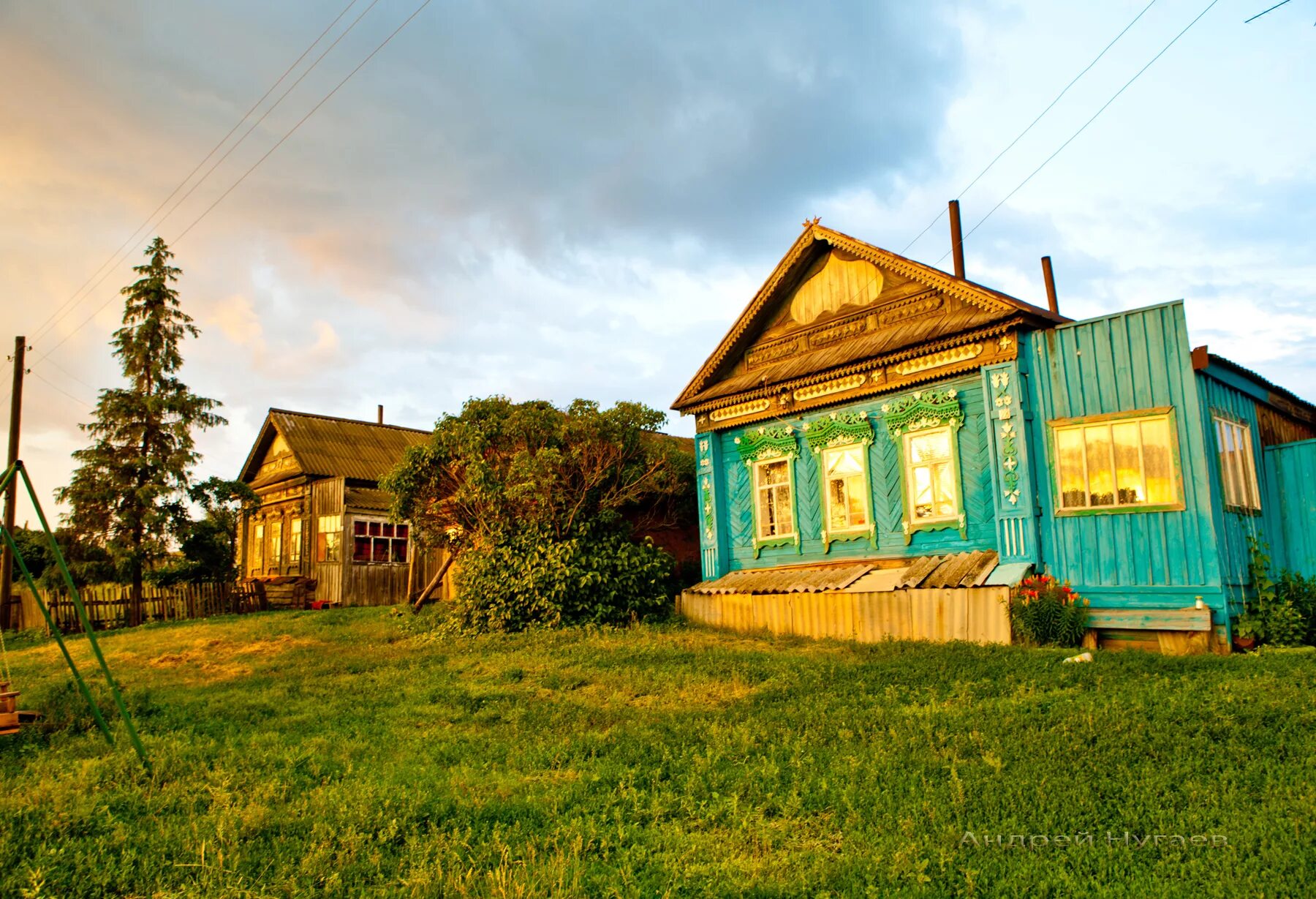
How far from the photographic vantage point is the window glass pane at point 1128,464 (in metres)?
12.2

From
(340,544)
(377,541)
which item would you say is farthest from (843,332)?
(340,544)

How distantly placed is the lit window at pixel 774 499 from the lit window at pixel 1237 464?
23.4 feet

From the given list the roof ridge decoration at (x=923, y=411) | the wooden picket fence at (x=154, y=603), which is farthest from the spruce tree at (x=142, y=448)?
the roof ridge decoration at (x=923, y=411)

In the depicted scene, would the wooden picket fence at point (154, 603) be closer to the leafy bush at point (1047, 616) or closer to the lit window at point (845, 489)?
the lit window at point (845, 489)

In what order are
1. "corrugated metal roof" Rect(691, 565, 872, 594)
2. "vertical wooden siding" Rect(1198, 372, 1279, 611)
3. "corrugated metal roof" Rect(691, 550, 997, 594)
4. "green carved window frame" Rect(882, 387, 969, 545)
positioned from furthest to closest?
"corrugated metal roof" Rect(691, 565, 872, 594) → "green carved window frame" Rect(882, 387, 969, 545) → "corrugated metal roof" Rect(691, 550, 997, 594) → "vertical wooden siding" Rect(1198, 372, 1279, 611)

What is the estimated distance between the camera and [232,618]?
2292cm

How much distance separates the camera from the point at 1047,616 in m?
11.9

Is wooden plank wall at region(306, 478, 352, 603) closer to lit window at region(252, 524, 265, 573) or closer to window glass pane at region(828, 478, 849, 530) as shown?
lit window at region(252, 524, 265, 573)

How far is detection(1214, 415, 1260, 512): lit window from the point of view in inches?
485

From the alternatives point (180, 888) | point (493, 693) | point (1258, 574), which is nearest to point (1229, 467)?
point (1258, 574)

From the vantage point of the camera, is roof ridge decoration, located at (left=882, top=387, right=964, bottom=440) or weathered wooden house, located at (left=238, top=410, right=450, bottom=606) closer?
roof ridge decoration, located at (left=882, top=387, right=964, bottom=440)

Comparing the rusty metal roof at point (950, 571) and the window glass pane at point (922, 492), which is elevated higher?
the window glass pane at point (922, 492)

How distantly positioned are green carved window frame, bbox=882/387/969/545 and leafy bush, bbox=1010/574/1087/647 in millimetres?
2124

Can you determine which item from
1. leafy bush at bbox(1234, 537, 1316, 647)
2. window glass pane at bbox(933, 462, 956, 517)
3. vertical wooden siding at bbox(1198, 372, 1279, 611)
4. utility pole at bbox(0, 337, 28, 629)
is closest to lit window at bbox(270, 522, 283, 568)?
utility pole at bbox(0, 337, 28, 629)
